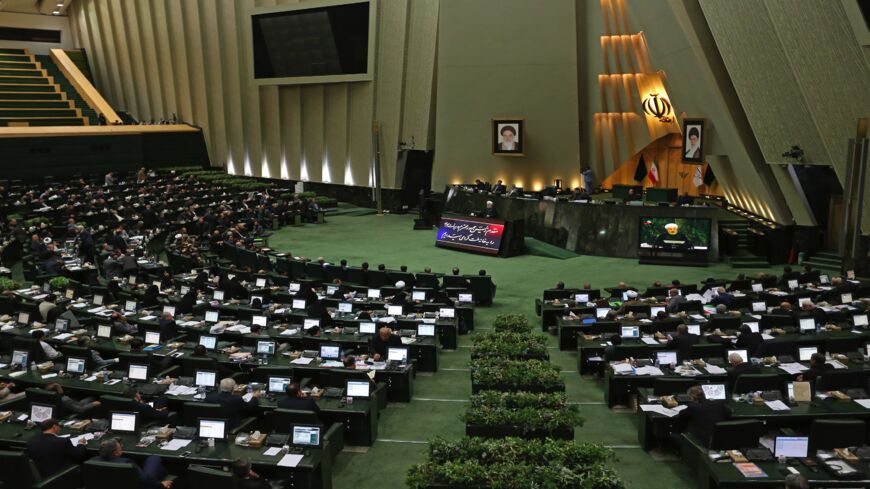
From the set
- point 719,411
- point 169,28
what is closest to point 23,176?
point 169,28

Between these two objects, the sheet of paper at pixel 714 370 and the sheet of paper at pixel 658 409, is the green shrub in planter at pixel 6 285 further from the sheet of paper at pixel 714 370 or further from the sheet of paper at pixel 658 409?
the sheet of paper at pixel 714 370

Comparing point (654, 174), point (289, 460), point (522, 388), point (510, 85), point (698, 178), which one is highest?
point (510, 85)

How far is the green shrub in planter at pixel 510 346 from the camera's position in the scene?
12.9 metres

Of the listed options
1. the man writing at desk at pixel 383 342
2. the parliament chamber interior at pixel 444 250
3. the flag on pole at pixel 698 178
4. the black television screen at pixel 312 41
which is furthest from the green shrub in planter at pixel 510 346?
the black television screen at pixel 312 41

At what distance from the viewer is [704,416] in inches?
388

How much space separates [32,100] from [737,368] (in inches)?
1832

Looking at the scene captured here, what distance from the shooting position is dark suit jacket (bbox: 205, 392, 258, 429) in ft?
34.9

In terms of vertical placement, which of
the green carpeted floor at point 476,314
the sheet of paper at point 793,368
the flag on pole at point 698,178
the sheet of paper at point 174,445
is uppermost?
the flag on pole at point 698,178

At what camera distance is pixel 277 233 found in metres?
33.4

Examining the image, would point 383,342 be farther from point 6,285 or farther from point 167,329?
point 6,285

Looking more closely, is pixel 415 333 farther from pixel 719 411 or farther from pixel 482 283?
pixel 719 411

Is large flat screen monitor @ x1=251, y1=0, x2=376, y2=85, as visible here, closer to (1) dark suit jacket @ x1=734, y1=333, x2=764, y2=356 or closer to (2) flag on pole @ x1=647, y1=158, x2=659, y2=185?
(2) flag on pole @ x1=647, y1=158, x2=659, y2=185

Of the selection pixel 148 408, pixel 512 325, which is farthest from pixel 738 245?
pixel 148 408

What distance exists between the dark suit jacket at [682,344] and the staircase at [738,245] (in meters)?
12.6
